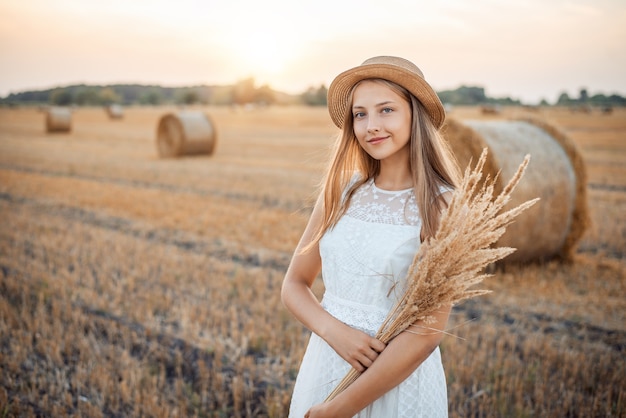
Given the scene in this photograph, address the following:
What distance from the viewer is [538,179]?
603 cm

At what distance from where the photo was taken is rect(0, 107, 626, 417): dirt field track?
3367 millimetres

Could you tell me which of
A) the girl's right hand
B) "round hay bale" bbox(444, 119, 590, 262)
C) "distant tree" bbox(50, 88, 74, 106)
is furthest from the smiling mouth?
"distant tree" bbox(50, 88, 74, 106)

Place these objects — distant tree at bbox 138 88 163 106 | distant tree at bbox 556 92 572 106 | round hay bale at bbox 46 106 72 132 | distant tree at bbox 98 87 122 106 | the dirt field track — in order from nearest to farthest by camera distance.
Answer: the dirt field track, round hay bale at bbox 46 106 72 132, distant tree at bbox 556 92 572 106, distant tree at bbox 98 87 122 106, distant tree at bbox 138 88 163 106

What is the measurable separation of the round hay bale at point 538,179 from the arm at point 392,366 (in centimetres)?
442

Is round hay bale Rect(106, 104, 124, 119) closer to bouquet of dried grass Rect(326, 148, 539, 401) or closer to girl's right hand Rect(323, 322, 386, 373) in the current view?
girl's right hand Rect(323, 322, 386, 373)

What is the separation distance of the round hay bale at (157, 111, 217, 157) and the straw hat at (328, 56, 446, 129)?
1504 centimetres

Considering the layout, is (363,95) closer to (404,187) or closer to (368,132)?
(368,132)

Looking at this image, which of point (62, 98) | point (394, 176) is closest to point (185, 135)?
point (394, 176)

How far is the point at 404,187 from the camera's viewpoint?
2.05 meters

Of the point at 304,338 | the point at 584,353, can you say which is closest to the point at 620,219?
the point at 584,353

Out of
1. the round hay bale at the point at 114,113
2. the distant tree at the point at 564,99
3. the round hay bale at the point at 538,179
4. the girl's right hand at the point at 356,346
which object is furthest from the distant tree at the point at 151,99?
the girl's right hand at the point at 356,346

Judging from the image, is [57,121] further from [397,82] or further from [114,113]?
[397,82]

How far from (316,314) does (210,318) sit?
9.00 ft

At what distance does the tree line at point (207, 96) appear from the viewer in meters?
65.1
